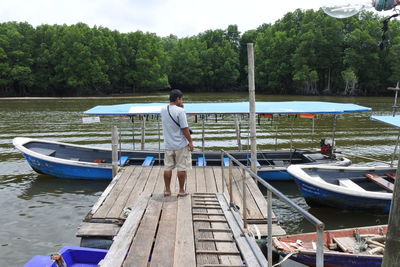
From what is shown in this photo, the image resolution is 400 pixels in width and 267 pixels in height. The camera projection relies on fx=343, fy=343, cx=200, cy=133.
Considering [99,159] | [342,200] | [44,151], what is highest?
[44,151]

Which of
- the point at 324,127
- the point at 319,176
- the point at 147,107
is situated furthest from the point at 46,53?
the point at 319,176

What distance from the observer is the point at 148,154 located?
13312 millimetres

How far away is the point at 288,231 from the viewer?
894cm

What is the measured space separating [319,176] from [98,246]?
696cm

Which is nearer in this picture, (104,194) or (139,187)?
(104,194)

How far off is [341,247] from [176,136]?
3720 mm

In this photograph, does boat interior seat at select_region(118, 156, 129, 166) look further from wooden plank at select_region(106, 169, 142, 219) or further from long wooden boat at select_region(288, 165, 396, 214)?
long wooden boat at select_region(288, 165, 396, 214)

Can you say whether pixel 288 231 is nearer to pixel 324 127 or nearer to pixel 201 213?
pixel 201 213

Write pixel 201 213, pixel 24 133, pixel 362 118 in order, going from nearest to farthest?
pixel 201 213 → pixel 24 133 → pixel 362 118

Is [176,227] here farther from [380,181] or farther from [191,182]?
[380,181]

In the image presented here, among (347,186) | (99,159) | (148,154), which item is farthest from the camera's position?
(99,159)

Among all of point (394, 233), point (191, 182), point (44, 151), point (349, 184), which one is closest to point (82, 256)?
point (191, 182)

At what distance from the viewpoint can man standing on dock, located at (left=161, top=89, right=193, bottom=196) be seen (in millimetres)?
6160

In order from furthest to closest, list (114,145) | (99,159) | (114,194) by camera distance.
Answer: (99,159) < (114,145) < (114,194)
